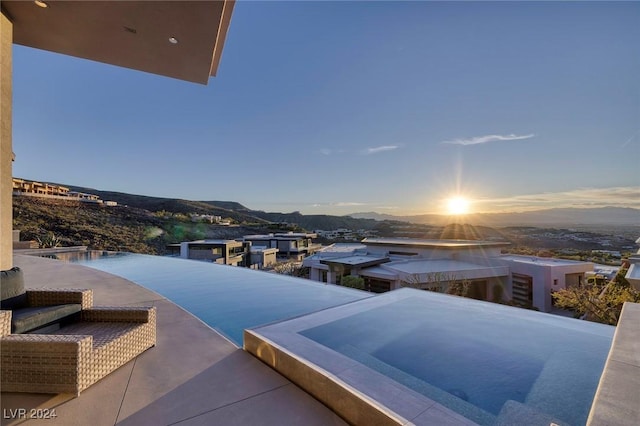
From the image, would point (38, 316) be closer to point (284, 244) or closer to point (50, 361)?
point (50, 361)

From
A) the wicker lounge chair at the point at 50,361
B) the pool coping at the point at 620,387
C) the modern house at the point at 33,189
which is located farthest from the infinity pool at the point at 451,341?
the modern house at the point at 33,189

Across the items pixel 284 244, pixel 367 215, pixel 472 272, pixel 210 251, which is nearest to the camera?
pixel 472 272

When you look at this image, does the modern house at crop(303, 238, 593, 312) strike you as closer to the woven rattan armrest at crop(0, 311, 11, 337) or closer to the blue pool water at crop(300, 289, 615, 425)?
the blue pool water at crop(300, 289, 615, 425)

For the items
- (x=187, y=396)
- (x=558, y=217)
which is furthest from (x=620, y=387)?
(x=558, y=217)

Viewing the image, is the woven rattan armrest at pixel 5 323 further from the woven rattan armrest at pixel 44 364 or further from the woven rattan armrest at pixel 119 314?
the woven rattan armrest at pixel 119 314

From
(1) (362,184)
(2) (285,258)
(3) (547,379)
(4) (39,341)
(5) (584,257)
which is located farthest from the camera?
(2) (285,258)

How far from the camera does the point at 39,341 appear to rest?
171cm

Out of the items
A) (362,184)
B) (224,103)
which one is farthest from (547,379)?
(362,184)

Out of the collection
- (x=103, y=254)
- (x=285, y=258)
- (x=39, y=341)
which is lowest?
(x=285, y=258)

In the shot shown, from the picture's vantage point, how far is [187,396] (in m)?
1.75

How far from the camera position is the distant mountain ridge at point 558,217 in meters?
13.4

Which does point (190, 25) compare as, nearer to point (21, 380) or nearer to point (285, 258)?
point (21, 380)

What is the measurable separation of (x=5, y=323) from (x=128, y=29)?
2.89 metres

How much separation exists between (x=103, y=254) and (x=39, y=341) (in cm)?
999
